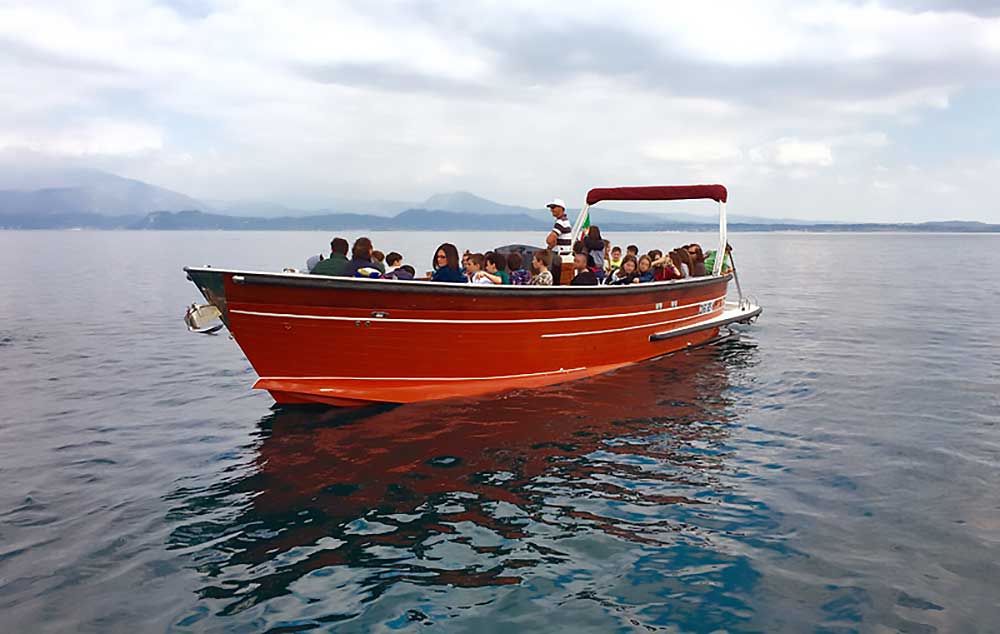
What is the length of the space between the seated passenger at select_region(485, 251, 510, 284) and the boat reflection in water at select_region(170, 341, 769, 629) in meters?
2.21

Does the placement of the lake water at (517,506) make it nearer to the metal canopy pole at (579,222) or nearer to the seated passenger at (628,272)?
the seated passenger at (628,272)

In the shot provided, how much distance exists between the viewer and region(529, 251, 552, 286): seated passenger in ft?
38.6

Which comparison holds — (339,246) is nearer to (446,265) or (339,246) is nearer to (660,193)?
(446,265)

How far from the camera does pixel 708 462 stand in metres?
8.57

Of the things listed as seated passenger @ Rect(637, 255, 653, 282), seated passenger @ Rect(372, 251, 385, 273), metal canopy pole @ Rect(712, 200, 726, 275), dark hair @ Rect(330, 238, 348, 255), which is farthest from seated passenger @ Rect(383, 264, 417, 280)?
metal canopy pole @ Rect(712, 200, 726, 275)

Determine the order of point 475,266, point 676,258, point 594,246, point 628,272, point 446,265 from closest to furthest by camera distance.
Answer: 1. point 446,265
2. point 475,266
3. point 594,246
4. point 628,272
5. point 676,258

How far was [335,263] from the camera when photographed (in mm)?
10062

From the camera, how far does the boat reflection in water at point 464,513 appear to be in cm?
552

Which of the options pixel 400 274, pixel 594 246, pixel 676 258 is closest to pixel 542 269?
pixel 400 274

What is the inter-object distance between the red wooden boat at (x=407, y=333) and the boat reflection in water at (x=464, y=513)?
560mm

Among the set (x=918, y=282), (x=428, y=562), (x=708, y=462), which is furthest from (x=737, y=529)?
(x=918, y=282)

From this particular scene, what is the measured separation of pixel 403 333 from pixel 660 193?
33.8 feet

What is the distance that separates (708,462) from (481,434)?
121 inches

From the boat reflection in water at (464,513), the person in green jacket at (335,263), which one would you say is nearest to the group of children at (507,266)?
the person in green jacket at (335,263)
